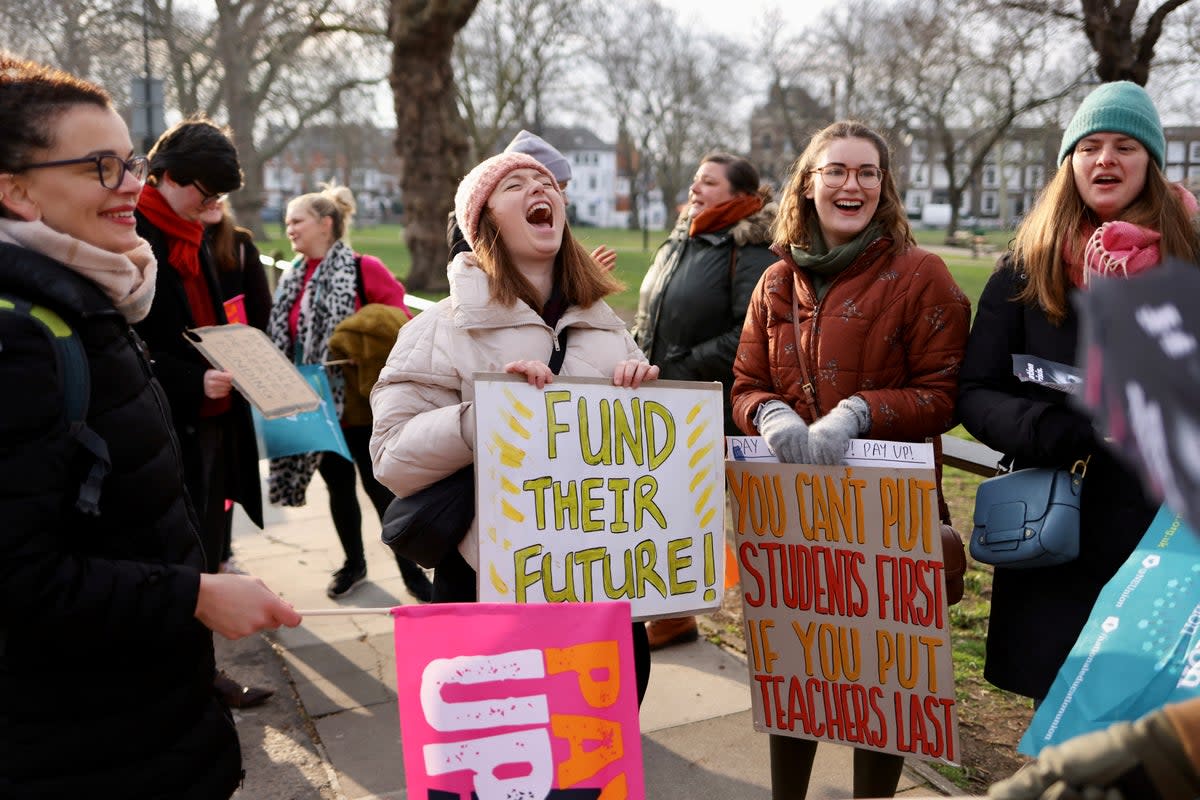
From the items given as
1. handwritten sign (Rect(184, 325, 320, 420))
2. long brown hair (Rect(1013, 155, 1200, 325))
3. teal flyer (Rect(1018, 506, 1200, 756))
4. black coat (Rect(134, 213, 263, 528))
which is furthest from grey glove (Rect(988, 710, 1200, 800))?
black coat (Rect(134, 213, 263, 528))

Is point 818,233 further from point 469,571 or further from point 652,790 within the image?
point 652,790

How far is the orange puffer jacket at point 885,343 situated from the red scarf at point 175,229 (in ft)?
6.99

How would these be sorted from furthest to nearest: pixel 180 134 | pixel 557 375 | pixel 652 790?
pixel 180 134
pixel 652 790
pixel 557 375

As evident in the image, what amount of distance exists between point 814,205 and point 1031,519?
1.09 metres

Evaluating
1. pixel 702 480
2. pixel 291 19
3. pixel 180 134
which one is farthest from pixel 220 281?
pixel 291 19

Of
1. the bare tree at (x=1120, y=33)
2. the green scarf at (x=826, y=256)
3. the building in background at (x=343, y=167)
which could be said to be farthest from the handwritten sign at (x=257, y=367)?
the building in background at (x=343, y=167)

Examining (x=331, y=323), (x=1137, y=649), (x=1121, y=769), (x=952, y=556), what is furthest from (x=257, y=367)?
(x=1121, y=769)

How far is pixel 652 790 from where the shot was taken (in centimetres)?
322

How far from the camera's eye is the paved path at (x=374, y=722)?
3.23m

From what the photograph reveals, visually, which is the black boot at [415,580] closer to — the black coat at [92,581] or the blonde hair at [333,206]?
the blonde hair at [333,206]

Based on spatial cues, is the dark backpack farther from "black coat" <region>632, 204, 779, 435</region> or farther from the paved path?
"black coat" <region>632, 204, 779, 435</region>

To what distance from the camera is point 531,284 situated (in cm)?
267

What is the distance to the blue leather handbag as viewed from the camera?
7.77 ft

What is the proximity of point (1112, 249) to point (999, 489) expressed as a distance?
63 centimetres
